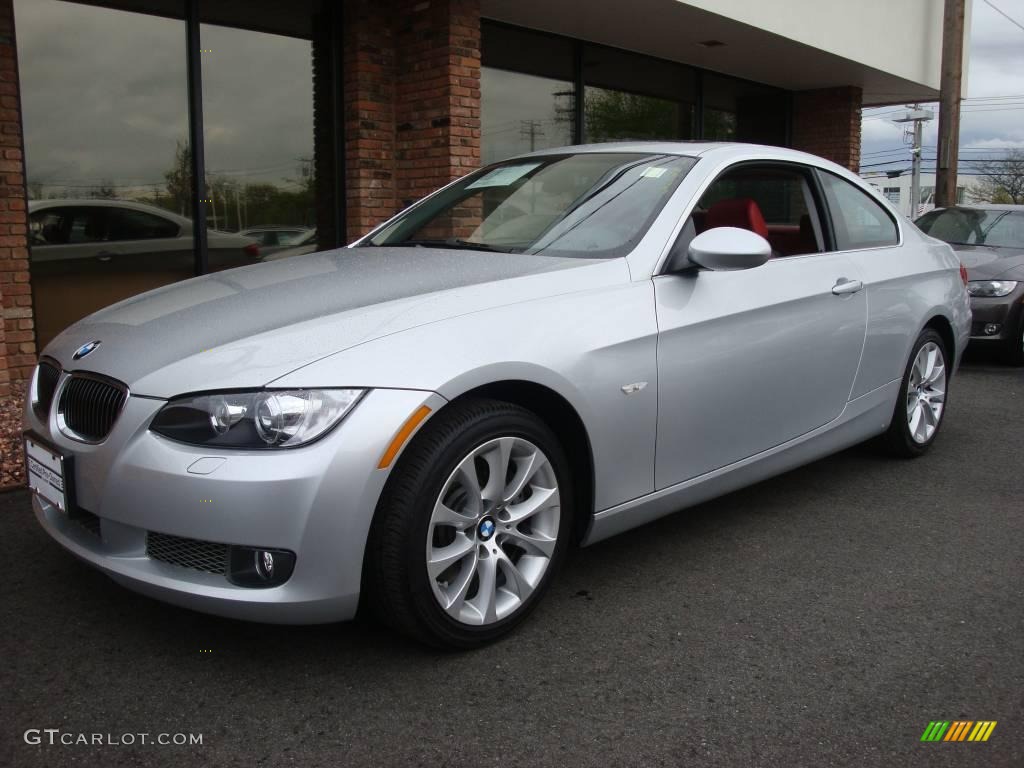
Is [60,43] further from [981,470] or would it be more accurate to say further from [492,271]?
[981,470]

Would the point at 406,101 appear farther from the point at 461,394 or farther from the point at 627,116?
the point at 461,394

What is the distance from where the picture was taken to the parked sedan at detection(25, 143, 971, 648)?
8.00 feet

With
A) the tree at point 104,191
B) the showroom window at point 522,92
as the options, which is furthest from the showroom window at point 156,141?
the showroom window at point 522,92

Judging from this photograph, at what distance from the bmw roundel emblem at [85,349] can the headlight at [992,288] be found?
302 inches

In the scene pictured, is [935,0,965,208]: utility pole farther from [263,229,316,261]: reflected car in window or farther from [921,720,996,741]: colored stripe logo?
[921,720,996,741]: colored stripe logo

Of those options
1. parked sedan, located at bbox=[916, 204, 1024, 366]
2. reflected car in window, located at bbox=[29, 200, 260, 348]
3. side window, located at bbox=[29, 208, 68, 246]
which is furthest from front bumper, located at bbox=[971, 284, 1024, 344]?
side window, located at bbox=[29, 208, 68, 246]

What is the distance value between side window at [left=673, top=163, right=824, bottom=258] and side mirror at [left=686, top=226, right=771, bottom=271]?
1.47 ft

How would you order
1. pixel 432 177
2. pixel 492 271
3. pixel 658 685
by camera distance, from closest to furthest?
pixel 658 685 → pixel 492 271 → pixel 432 177

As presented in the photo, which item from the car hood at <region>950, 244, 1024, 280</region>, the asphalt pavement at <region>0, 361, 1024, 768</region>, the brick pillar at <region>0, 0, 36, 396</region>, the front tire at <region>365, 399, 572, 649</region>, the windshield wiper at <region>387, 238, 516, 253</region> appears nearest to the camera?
the asphalt pavement at <region>0, 361, 1024, 768</region>

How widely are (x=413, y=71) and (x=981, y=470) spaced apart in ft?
18.3

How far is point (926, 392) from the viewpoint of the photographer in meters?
4.98

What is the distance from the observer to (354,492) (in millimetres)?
2408

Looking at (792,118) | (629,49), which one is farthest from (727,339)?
(792,118)

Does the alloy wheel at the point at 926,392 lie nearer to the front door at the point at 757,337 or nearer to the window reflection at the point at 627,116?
the front door at the point at 757,337
